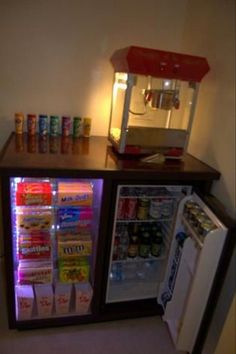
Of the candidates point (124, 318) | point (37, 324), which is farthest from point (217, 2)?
point (37, 324)

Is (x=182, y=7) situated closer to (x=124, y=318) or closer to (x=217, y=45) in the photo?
(x=217, y=45)

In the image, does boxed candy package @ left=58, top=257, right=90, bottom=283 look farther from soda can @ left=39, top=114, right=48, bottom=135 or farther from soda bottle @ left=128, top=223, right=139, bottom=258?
soda can @ left=39, top=114, right=48, bottom=135

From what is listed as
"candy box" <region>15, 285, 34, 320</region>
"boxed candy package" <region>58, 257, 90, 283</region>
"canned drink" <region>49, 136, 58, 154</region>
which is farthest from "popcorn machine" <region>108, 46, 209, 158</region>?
"candy box" <region>15, 285, 34, 320</region>

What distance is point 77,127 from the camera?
5.54 ft

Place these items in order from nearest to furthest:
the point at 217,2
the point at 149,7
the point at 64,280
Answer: the point at 217,2 < the point at 64,280 < the point at 149,7

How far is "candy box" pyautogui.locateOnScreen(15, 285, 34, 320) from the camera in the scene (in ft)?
4.51

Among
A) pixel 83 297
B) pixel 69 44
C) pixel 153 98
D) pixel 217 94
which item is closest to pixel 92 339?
pixel 83 297

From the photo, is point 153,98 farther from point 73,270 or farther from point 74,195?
point 73,270

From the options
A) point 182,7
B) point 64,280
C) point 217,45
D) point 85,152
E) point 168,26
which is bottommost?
point 64,280

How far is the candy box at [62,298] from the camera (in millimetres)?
1435

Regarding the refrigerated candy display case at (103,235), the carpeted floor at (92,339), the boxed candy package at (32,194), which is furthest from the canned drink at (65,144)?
the carpeted floor at (92,339)

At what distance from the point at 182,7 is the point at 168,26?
14 cm

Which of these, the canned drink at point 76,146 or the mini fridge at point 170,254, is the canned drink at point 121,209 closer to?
the mini fridge at point 170,254

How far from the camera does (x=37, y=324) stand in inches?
56.5
